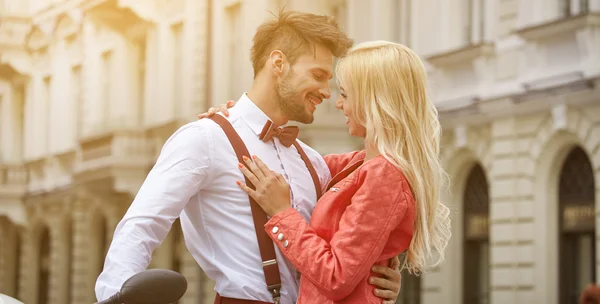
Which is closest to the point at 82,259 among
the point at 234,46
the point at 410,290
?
the point at 234,46

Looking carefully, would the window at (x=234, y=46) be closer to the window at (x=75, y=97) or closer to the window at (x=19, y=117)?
the window at (x=75, y=97)

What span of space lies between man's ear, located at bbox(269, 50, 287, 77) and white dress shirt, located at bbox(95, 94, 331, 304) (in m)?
0.31

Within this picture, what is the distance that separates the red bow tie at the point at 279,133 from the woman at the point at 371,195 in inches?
11.7

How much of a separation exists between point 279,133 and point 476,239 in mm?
13469

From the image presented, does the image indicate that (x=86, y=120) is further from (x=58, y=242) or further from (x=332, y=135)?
(x=332, y=135)

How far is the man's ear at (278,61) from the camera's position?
452 centimetres

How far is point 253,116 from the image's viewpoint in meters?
4.58

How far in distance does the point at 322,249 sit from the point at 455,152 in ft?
46.9

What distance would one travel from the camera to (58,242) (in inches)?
1310

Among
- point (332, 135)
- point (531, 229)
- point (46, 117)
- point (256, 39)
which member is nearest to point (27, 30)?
point (46, 117)

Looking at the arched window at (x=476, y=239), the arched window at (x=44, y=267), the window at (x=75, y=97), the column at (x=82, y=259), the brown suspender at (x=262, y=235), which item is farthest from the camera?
the arched window at (x=44, y=267)

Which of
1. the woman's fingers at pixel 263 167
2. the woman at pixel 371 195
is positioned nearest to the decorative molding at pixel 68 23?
the woman's fingers at pixel 263 167

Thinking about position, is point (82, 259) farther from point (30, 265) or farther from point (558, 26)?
point (558, 26)

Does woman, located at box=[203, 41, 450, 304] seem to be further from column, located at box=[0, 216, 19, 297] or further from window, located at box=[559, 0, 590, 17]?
column, located at box=[0, 216, 19, 297]
